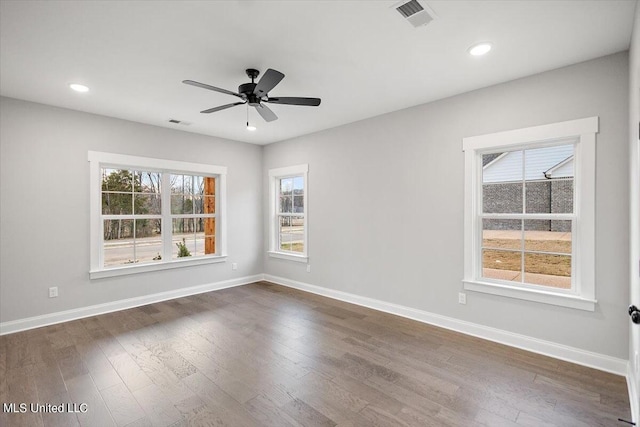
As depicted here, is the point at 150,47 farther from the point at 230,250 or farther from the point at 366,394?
the point at 230,250

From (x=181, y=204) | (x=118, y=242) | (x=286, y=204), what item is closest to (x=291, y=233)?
(x=286, y=204)

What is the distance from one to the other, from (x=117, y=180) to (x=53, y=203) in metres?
0.81

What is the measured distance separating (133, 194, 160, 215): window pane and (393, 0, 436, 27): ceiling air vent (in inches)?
169

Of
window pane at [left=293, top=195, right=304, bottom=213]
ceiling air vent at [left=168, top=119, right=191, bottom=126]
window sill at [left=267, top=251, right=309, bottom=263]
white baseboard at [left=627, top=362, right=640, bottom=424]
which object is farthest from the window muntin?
ceiling air vent at [left=168, top=119, right=191, bottom=126]

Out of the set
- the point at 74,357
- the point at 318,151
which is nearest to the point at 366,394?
the point at 74,357

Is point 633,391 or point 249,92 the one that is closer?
point 633,391

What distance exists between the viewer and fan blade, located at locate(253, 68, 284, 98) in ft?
7.69

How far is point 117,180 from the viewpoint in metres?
4.44

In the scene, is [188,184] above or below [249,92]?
below

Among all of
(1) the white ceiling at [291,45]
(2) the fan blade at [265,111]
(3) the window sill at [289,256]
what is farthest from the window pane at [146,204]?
(2) the fan blade at [265,111]

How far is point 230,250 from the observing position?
559 cm

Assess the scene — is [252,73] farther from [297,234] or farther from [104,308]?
[104,308]

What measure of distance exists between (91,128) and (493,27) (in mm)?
4690

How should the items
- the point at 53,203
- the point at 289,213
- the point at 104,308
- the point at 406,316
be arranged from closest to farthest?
1. the point at 53,203
2. the point at 406,316
3. the point at 104,308
4. the point at 289,213
